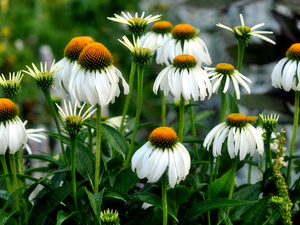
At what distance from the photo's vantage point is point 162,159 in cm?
47

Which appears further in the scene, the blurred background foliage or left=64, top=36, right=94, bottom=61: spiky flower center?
the blurred background foliage

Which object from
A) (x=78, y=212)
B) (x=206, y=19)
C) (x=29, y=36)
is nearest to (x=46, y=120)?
(x=29, y=36)

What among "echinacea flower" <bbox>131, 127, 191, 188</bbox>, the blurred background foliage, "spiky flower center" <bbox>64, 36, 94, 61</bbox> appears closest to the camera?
"echinacea flower" <bbox>131, 127, 191, 188</bbox>

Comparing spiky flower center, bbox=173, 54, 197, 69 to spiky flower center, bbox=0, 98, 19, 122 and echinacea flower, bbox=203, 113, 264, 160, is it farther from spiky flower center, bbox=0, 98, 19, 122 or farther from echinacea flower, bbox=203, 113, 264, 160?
spiky flower center, bbox=0, 98, 19, 122

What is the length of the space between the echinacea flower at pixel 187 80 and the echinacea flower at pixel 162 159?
0.27 ft

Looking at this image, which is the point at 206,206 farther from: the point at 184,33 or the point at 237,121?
the point at 184,33

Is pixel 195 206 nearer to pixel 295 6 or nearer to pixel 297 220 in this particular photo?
pixel 297 220

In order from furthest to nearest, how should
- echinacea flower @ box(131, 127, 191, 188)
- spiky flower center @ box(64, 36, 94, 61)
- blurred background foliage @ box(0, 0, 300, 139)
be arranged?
blurred background foliage @ box(0, 0, 300, 139)
spiky flower center @ box(64, 36, 94, 61)
echinacea flower @ box(131, 127, 191, 188)

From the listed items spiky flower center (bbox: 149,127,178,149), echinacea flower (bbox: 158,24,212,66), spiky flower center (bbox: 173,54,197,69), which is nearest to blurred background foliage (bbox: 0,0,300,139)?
echinacea flower (bbox: 158,24,212,66)

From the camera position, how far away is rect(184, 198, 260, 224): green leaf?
19.9 inches

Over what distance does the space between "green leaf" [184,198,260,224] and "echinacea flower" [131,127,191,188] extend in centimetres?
8

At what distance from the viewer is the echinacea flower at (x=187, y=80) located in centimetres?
54

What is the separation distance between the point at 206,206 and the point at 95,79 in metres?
0.26

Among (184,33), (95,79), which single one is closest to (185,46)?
(184,33)
